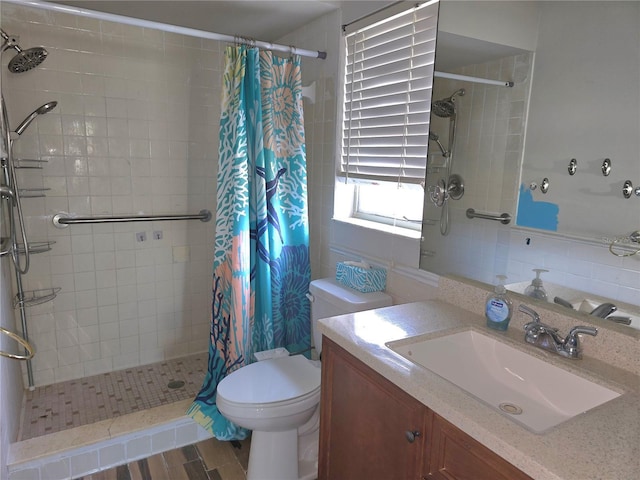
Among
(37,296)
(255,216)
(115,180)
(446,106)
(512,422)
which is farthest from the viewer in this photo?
(115,180)

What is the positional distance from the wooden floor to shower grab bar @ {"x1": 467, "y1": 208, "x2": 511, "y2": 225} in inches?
59.9

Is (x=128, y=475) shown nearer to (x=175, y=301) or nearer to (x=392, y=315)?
(x=175, y=301)

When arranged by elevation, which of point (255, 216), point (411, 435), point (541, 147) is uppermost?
point (541, 147)

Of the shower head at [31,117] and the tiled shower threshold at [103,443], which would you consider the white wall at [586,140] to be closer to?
the tiled shower threshold at [103,443]

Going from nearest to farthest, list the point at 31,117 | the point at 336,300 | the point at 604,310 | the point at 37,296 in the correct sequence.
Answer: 1. the point at 604,310
2. the point at 336,300
3. the point at 31,117
4. the point at 37,296

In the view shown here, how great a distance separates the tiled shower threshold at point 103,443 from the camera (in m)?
1.91

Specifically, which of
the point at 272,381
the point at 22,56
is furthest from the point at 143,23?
the point at 272,381

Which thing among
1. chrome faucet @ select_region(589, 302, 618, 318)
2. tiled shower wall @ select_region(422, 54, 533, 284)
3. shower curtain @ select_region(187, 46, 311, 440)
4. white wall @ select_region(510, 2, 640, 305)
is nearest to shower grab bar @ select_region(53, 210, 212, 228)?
shower curtain @ select_region(187, 46, 311, 440)

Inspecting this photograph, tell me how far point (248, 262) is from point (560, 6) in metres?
1.57

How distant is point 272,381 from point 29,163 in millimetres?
1832

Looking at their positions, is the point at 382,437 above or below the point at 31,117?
below

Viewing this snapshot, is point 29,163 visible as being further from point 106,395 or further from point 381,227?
point 381,227

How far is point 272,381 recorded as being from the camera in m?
1.86

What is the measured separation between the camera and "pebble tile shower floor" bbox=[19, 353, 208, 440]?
2.23 m
